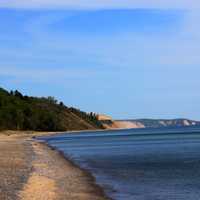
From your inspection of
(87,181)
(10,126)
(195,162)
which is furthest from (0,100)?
(87,181)

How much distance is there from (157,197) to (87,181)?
305 inches

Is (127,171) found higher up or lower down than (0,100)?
lower down

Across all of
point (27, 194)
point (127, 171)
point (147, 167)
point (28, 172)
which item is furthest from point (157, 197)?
point (147, 167)

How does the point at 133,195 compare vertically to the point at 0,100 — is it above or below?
below

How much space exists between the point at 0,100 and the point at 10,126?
9347 millimetres

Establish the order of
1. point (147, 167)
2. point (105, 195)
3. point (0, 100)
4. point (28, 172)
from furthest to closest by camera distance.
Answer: point (0, 100), point (147, 167), point (28, 172), point (105, 195)

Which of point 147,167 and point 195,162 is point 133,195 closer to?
point 147,167

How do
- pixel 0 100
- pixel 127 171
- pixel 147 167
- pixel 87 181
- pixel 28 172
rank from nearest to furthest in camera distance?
pixel 87 181 < pixel 28 172 < pixel 127 171 < pixel 147 167 < pixel 0 100

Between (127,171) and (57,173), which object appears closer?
(57,173)

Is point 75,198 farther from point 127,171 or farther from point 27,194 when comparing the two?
point 127,171

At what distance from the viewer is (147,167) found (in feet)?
150

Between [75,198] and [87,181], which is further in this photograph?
[87,181]

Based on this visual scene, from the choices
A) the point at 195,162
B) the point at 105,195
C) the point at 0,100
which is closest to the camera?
the point at 105,195

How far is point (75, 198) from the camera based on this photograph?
85.4 ft
